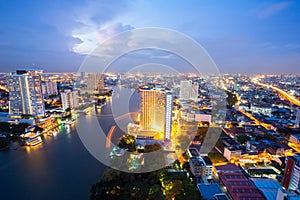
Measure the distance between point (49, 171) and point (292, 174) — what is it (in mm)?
3710

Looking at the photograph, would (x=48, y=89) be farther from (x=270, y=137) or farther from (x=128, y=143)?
(x=270, y=137)

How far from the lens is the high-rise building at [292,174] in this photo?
2.10 m

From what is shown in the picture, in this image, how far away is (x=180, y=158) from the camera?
3.04m

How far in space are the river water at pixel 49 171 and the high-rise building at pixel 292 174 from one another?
110 inches

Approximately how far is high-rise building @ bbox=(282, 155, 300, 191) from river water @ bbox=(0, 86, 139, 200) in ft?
9.15

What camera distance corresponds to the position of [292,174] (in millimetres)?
2191

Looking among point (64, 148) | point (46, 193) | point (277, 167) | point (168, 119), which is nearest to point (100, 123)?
point (64, 148)

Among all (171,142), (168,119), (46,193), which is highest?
(168,119)

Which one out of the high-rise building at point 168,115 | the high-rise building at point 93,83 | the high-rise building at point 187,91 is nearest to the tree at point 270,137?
the high-rise building at point 168,115

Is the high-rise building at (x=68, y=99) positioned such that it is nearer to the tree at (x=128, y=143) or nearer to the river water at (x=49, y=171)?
the river water at (x=49, y=171)

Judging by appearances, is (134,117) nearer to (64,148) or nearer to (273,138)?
(64,148)

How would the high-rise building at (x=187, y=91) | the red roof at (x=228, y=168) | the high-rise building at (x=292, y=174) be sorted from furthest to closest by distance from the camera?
the high-rise building at (x=187, y=91), the red roof at (x=228, y=168), the high-rise building at (x=292, y=174)

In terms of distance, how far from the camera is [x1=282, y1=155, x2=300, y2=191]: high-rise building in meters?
2.10

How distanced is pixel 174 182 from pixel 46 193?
6.03 ft
